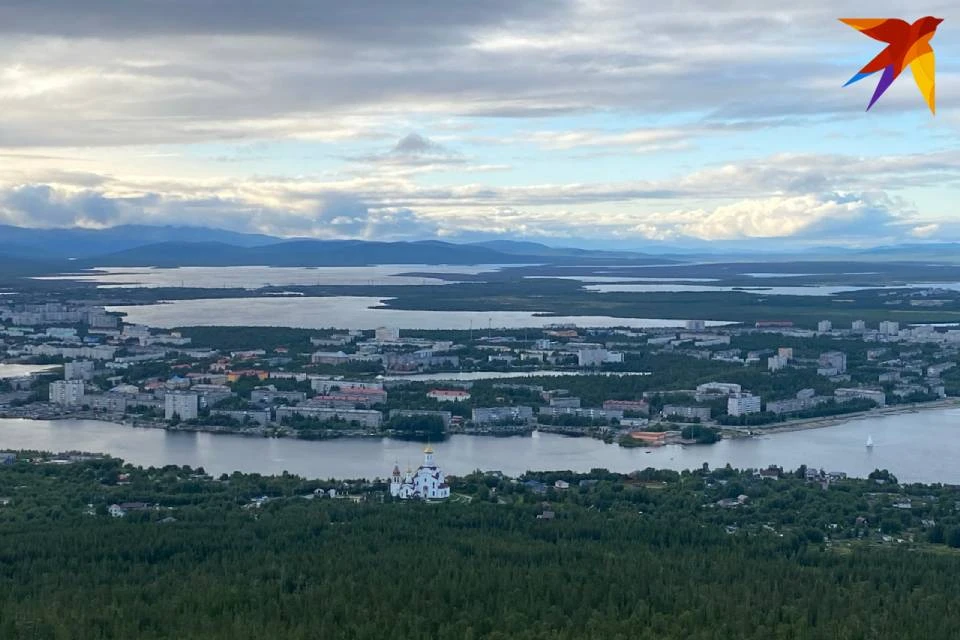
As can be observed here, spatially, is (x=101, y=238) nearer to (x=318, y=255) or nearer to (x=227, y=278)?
(x=318, y=255)

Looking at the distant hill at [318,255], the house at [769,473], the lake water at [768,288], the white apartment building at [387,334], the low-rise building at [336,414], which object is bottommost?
the house at [769,473]

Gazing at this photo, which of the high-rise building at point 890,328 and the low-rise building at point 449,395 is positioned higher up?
the high-rise building at point 890,328

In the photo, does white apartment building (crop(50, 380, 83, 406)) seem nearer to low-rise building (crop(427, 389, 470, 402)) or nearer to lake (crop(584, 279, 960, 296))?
low-rise building (crop(427, 389, 470, 402))

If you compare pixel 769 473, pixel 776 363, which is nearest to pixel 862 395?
pixel 776 363

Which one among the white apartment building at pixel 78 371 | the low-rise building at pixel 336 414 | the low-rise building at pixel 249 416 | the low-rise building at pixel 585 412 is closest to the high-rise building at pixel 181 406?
the low-rise building at pixel 249 416

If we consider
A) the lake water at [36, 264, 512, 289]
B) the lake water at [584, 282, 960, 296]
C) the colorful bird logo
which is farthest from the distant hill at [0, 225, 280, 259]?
the colorful bird logo

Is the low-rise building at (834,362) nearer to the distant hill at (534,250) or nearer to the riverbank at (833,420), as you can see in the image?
the riverbank at (833,420)
